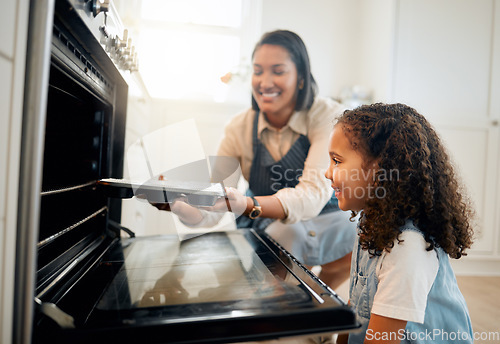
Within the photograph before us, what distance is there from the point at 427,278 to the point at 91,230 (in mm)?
719

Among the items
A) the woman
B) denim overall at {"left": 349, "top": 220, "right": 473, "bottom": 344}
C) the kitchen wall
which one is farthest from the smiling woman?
denim overall at {"left": 349, "top": 220, "right": 473, "bottom": 344}

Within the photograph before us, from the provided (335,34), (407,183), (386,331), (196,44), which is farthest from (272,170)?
(335,34)

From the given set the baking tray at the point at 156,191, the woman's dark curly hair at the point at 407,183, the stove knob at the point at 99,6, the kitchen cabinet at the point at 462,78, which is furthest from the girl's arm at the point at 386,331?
the kitchen cabinet at the point at 462,78

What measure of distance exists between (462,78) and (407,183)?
1712 mm

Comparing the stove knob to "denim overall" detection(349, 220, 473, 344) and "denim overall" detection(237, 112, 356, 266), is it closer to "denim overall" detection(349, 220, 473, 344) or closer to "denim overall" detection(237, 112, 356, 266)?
"denim overall" detection(349, 220, 473, 344)

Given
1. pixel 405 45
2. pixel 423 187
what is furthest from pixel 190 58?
pixel 423 187

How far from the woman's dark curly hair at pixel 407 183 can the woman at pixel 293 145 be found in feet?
1.26

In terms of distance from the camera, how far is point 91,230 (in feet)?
2.72

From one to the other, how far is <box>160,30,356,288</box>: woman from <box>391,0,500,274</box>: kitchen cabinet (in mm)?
1074

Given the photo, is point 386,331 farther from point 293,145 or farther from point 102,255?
point 293,145

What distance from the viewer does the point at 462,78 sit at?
204cm

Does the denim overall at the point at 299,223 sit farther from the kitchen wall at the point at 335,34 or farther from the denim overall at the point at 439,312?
the kitchen wall at the point at 335,34

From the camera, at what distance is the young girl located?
63 cm

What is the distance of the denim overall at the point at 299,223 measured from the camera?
48.3 inches
